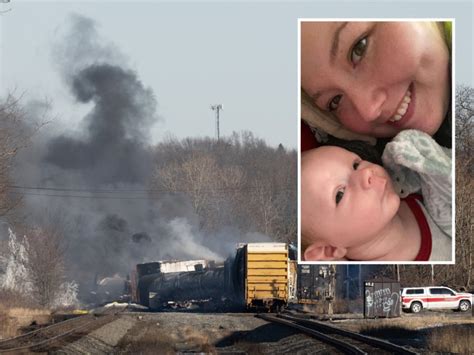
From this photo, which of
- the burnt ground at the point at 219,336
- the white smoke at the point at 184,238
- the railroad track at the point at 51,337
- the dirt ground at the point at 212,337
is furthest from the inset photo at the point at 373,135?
the white smoke at the point at 184,238

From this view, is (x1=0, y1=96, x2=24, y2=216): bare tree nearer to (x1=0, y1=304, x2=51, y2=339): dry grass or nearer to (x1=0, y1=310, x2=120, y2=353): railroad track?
(x1=0, y1=304, x2=51, y2=339): dry grass

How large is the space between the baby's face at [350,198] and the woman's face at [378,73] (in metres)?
0.69

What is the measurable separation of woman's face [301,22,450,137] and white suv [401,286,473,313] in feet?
71.8

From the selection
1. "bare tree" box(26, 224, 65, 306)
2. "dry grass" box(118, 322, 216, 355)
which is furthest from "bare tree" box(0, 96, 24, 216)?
"bare tree" box(26, 224, 65, 306)

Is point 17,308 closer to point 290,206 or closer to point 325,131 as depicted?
point 290,206

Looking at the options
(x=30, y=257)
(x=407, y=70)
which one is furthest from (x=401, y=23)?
(x=30, y=257)

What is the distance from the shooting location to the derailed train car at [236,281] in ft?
127

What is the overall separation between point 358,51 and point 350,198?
267cm

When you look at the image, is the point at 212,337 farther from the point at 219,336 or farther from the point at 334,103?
the point at 334,103

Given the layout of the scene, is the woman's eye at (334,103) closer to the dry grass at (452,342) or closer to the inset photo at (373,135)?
the inset photo at (373,135)

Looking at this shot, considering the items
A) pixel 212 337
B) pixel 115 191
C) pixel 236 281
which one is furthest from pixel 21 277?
pixel 212 337

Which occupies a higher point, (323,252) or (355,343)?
(323,252)

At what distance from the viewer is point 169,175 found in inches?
2265

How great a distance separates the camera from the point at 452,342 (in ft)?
69.4
